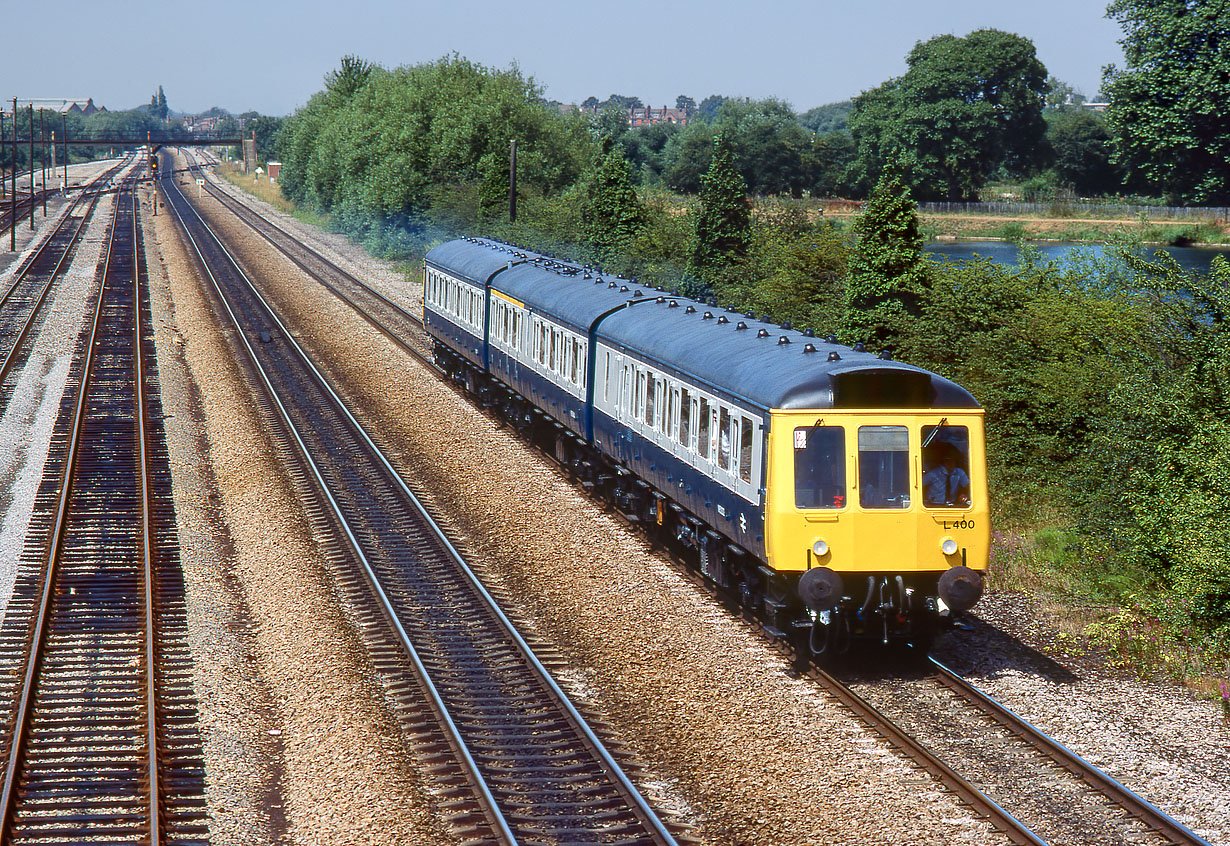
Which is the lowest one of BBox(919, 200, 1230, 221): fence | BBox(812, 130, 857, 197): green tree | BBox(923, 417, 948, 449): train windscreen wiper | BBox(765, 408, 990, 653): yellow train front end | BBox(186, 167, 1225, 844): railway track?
BBox(186, 167, 1225, 844): railway track

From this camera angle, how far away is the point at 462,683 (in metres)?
13.2

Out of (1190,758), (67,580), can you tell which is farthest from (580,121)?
(1190,758)

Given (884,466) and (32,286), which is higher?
(32,286)

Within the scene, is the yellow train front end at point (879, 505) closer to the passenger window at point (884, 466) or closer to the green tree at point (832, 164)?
the passenger window at point (884, 466)

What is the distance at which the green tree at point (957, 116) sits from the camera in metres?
86.8

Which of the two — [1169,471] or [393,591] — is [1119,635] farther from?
[393,591]

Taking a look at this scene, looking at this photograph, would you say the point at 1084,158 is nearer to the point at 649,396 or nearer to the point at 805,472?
the point at 649,396

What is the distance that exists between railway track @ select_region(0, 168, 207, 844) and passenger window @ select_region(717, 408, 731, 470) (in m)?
6.22

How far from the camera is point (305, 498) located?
20.8m

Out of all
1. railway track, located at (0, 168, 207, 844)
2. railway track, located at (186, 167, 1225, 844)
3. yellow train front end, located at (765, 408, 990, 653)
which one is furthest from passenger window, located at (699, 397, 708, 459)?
railway track, located at (0, 168, 207, 844)

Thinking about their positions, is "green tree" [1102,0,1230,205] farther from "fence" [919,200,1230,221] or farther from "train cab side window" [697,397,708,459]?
"train cab side window" [697,397,708,459]

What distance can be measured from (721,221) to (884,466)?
22802mm

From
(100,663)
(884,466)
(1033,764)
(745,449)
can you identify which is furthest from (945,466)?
(100,663)

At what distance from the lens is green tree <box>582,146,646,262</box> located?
42500mm
